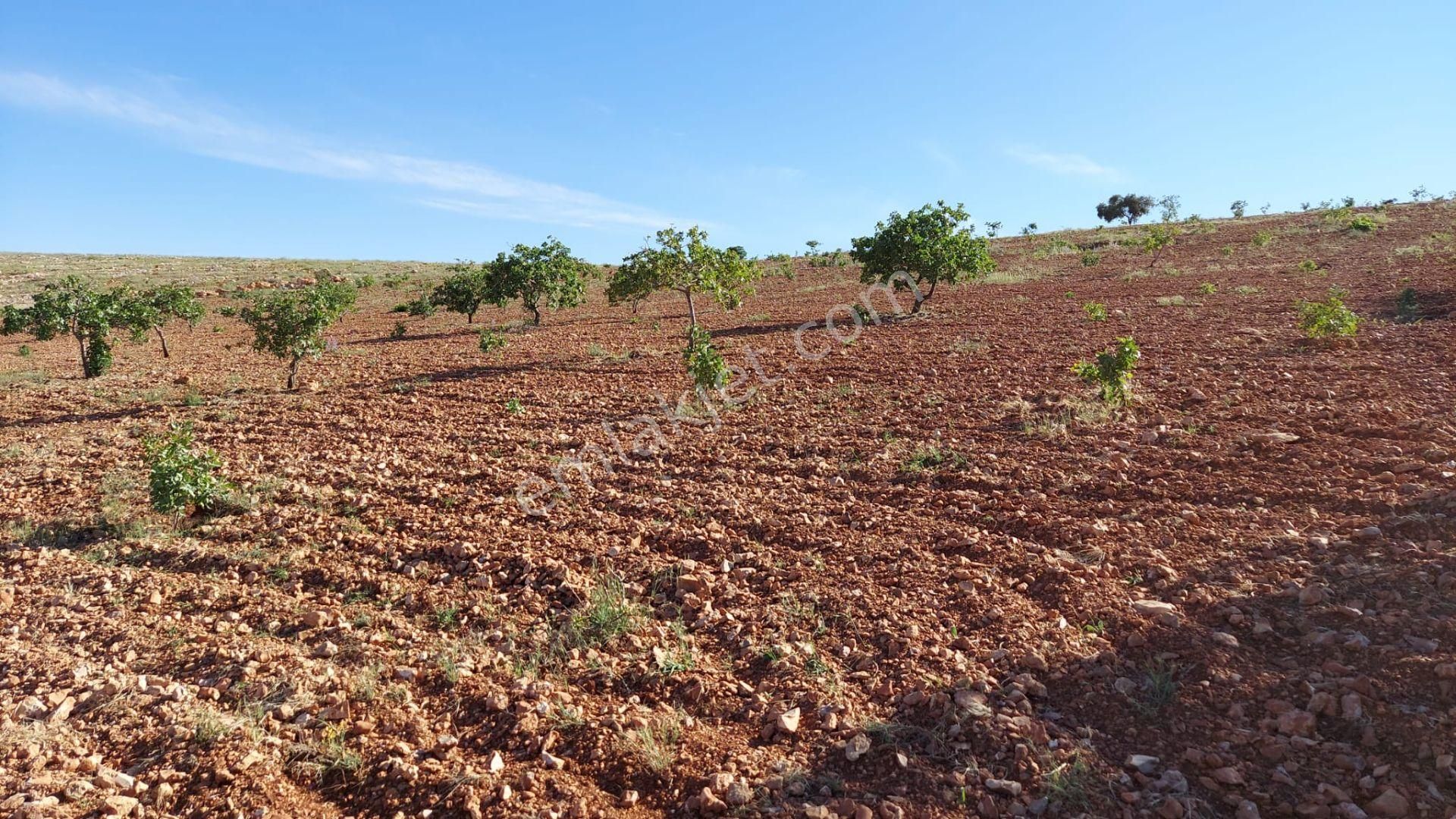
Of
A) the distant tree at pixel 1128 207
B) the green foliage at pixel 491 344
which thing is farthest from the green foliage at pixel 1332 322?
the distant tree at pixel 1128 207

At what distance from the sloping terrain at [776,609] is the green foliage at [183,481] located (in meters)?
0.25

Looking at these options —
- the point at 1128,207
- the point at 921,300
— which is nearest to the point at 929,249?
the point at 921,300

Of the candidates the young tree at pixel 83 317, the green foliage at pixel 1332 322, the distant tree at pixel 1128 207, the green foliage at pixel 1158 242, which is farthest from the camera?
the distant tree at pixel 1128 207

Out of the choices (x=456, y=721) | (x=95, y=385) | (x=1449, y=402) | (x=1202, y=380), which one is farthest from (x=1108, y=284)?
(x=95, y=385)

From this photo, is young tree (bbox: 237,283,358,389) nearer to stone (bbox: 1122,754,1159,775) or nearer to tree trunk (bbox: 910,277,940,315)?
stone (bbox: 1122,754,1159,775)

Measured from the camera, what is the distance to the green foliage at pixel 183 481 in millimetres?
6391

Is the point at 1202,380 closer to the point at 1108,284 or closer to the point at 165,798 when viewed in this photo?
the point at 165,798

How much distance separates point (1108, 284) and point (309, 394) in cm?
2181

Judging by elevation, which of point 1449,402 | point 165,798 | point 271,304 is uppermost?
point 271,304

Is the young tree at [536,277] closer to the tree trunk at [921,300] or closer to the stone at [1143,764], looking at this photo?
the tree trunk at [921,300]

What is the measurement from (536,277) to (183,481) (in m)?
17.2

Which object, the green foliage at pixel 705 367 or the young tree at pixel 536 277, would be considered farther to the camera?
the young tree at pixel 536 277

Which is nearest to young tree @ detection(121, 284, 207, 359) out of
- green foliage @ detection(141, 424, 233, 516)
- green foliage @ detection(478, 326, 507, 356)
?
green foliage @ detection(478, 326, 507, 356)

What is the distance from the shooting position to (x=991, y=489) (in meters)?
6.47
